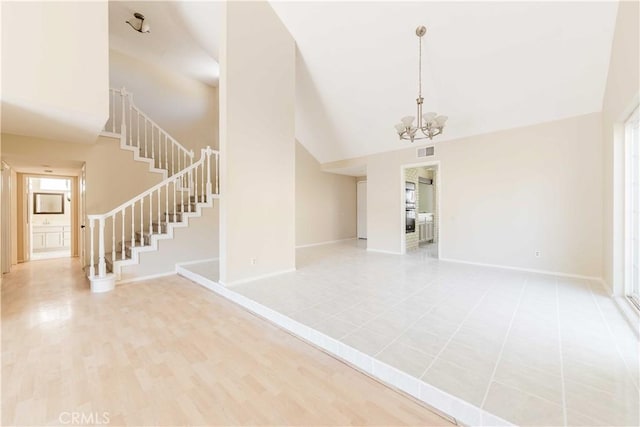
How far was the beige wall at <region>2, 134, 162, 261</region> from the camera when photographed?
443 cm

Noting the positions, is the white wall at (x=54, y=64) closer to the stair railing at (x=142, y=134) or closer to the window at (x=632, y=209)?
the stair railing at (x=142, y=134)

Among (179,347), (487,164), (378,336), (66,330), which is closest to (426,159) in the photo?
(487,164)

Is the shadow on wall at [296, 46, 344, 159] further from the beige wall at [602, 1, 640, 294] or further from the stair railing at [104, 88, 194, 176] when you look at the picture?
the beige wall at [602, 1, 640, 294]

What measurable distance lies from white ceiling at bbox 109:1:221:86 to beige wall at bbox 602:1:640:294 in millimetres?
5310

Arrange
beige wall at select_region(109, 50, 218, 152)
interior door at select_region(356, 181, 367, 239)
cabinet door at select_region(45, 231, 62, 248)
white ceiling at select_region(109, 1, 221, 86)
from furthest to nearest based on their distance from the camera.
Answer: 1. interior door at select_region(356, 181, 367, 239)
2. cabinet door at select_region(45, 231, 62, 248)
3. beige wall at select_region(109, 50, 218, 152)
4. white ceiling at select_region(109, 1, 221, 86)

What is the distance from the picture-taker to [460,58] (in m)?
3.77

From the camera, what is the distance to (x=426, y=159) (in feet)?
18.3

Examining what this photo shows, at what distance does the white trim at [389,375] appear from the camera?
143cm

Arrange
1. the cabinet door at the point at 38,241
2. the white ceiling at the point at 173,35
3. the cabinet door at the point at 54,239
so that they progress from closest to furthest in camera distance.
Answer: the white ceiling at the point at 173,35, the cabinet door at the point at 38,241, the cabinet door at the point at 54,239

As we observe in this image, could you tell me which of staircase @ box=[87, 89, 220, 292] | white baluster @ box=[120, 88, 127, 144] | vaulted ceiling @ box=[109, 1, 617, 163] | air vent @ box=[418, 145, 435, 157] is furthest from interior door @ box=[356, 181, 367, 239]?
white baluster @ box=[120, 88, 127, 144]

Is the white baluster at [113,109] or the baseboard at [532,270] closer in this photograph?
the baseboard at [532,270]

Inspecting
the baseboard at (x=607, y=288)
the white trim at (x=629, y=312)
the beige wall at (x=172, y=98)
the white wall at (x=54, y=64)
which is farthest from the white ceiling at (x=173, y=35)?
the baseboard at (x=607, y=288)

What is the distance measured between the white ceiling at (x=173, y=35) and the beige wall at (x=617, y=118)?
5.31 metres

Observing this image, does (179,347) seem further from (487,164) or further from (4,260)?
(487,164)
